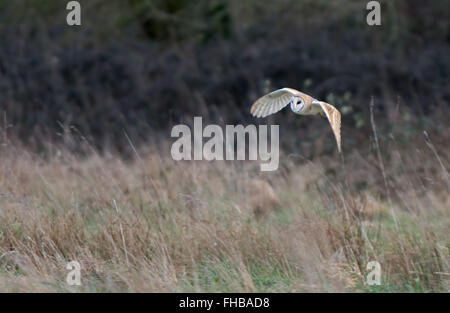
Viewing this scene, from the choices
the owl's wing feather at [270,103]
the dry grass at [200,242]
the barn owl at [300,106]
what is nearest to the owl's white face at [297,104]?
the barn owl at [300,106]

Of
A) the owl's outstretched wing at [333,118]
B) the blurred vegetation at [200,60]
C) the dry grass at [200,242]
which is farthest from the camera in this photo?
the blurred vegetation at [200,60]

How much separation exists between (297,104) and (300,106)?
29 millimetres

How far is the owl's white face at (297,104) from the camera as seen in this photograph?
4293mm

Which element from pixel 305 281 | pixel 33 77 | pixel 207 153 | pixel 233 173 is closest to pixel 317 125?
pixel 207 153

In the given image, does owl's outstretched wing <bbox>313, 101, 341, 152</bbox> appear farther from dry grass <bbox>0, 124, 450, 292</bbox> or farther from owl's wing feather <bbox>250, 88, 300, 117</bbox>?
dry grass <bbox>0, 124, 450, 292</bbox>

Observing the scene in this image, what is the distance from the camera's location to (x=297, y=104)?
4316 millimetres

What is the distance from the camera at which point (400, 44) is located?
46.7 feet

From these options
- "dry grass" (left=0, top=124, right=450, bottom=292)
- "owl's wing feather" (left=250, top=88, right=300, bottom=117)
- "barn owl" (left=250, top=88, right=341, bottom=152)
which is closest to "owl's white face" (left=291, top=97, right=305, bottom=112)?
"barn owl" (left=250, top=88, right=341, bottom=152)

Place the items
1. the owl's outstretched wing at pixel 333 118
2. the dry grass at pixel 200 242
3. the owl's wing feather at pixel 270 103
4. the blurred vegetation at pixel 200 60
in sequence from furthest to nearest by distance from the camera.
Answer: the blurred vegetation at pixel 200 60 → the owl's wing feather at pixel 270 103 → the dry grass at pixel 200 242 → the owl's outstretched wing at pixel 333 118

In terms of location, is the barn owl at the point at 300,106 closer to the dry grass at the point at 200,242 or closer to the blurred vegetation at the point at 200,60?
the dry grass at the point at 200,242

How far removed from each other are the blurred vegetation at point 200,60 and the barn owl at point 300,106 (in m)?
5.76

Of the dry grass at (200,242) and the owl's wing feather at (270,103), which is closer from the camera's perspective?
the dry grass at (200,242)

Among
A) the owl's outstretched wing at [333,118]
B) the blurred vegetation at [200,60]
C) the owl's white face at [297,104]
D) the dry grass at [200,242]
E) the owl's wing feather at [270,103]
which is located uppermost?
the blurred vegetation at [200,60]

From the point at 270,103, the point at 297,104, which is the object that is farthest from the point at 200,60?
the point at 297,104
